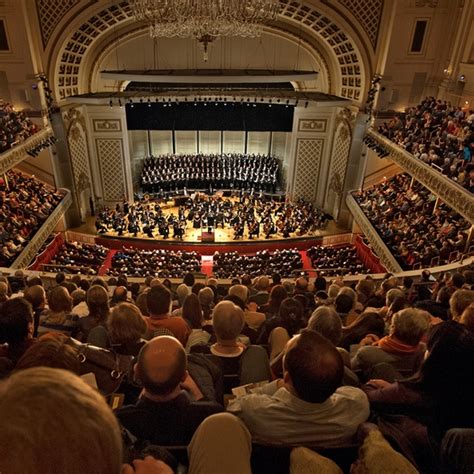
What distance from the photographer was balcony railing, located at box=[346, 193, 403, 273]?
11.3 metres

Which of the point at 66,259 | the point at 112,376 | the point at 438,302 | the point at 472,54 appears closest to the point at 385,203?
the point at 472,54

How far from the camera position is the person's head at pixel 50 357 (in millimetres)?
1705

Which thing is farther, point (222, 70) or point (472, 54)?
point (222, 70)

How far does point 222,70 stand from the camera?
19.8 meters

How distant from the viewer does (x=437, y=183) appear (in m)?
10.5

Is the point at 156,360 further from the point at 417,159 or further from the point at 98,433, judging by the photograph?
the point at 417,159

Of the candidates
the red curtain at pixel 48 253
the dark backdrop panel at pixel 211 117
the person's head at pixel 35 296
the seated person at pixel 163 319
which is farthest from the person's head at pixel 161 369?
the dark backdrop panel at pixel 211 117

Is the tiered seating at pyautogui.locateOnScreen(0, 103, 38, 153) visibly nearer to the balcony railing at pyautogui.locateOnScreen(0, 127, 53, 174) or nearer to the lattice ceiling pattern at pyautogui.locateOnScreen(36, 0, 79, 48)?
the balcony railing at pyautogui.locateOnScreen(0, 127, 53, 174)

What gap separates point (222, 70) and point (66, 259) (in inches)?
464

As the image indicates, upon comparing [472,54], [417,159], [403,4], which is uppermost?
[403,4]

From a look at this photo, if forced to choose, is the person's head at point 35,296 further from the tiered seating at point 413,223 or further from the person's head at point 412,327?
→ the tiered seating at point 413,223

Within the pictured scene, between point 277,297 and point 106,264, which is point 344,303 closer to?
point 277,297

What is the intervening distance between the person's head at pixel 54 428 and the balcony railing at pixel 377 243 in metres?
10.8

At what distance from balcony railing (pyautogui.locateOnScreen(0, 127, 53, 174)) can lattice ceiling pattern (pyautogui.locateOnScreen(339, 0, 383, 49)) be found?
12.3 meters
